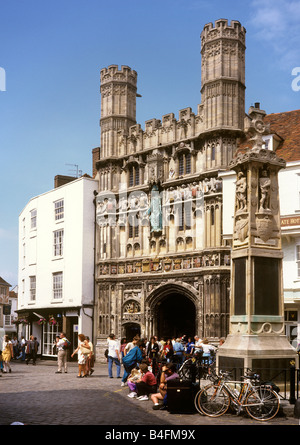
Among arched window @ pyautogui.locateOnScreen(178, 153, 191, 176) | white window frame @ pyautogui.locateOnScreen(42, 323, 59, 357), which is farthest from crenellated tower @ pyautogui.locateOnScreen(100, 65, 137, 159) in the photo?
white window frame @ pyautogui.locateOnScreen(42, 323, 59, 357)

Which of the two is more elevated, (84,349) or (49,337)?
(84,349)

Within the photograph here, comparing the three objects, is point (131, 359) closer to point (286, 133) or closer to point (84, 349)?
point (84, 349)

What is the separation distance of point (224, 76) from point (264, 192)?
16922 millimetres

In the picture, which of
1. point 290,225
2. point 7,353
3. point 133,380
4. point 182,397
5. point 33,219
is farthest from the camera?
point 33,219

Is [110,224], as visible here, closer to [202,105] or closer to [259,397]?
[202,105]

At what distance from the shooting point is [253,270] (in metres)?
15.4

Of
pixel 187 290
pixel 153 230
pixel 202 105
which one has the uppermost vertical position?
pixel 202 105

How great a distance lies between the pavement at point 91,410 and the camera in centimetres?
1233

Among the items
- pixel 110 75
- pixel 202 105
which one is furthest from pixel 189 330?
pixel 110 75

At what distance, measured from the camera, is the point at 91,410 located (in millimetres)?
13867

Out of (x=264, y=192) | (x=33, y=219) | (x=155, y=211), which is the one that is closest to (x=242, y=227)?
(x=264, y=192)

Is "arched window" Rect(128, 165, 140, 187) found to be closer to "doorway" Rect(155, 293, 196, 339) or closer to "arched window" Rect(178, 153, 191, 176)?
"arched window" Rect(178, 153, 191, 176)
